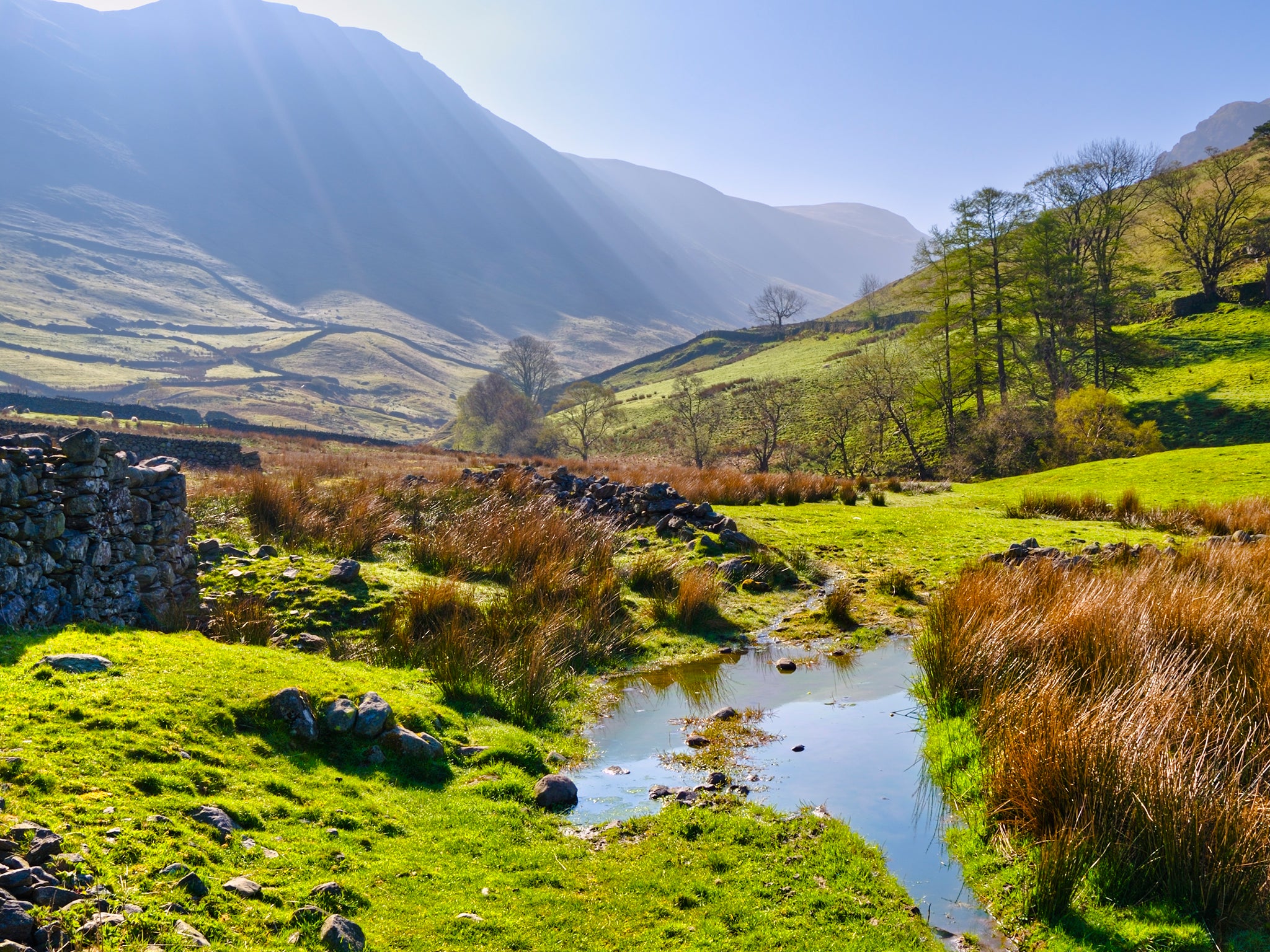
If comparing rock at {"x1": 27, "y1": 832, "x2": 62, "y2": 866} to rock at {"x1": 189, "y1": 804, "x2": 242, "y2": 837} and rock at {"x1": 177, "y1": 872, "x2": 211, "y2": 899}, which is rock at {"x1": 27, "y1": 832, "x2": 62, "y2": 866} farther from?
rock at {"x1": 189, "y1": 804, "x2": 242, "y2": 837}

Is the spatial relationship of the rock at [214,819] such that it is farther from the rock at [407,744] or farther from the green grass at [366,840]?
the rock at [407,744]

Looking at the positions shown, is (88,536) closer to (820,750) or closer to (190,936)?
(190,936)

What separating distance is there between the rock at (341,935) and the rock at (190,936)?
1.80 ft

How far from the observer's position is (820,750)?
701 cm

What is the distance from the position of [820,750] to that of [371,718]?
13.7ft

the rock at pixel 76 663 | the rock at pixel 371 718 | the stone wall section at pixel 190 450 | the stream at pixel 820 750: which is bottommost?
the stream at pixel 820 750

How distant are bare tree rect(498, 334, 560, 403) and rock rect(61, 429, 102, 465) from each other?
90214mm

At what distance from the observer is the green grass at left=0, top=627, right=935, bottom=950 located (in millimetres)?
3719

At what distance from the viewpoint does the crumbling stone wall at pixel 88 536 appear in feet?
20.0

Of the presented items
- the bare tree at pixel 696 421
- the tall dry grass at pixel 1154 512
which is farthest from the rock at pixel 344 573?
the bare tree at pixel 696 421

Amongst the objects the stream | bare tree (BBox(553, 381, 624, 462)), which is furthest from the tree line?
the stream

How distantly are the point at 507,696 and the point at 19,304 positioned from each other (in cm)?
21432

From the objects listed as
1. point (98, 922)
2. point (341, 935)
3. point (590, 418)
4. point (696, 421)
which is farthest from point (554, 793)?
point (590, 418)

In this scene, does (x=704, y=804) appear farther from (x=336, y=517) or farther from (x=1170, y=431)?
(x=1170, y=431)
